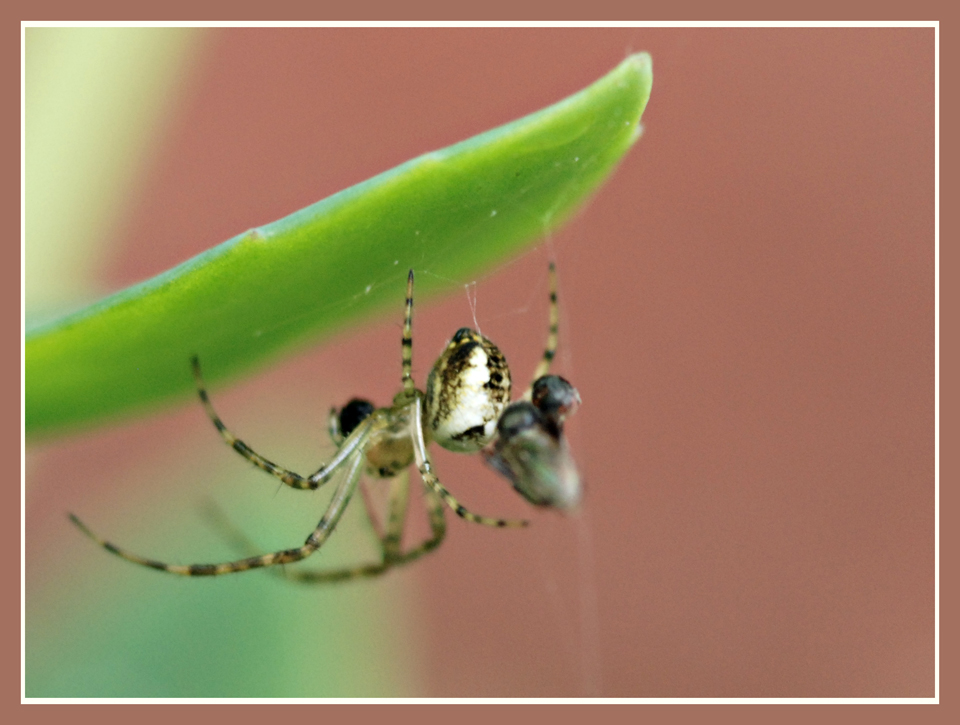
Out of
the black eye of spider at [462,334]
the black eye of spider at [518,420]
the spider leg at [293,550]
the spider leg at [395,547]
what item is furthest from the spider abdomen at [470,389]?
the spider leg at [395,547]

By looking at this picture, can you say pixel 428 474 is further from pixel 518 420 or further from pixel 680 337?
pixel 680 337

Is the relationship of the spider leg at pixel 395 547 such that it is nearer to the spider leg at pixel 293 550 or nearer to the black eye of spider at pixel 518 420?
the spider leg at pixel 293 550

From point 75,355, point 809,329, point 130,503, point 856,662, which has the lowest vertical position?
point 856,662

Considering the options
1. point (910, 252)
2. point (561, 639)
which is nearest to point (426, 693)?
point (561, 639)

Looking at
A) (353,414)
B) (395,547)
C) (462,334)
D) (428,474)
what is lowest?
(395,547)

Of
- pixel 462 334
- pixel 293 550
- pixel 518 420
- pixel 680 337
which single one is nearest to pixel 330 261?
pixel 518 420

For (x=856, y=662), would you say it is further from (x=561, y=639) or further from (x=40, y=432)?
(x=40, y=432)

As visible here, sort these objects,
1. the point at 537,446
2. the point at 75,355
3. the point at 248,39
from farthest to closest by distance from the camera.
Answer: the point at 248,39, the point at 537,446, the point at 75,355
